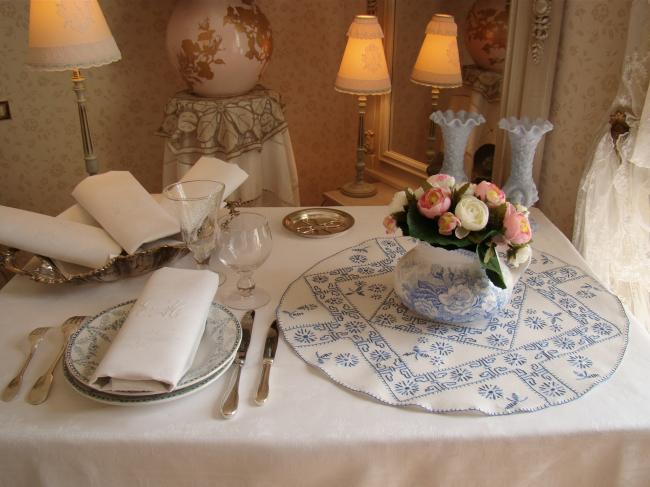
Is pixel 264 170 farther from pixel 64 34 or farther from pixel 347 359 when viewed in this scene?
pixel 347 359

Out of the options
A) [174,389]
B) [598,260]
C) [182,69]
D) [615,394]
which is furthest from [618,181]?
[182,69]

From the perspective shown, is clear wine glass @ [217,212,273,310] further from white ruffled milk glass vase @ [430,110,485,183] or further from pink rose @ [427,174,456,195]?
white ruffled milk glass vase @ [430,110,485,183]

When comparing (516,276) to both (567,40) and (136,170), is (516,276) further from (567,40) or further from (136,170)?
(136,170)

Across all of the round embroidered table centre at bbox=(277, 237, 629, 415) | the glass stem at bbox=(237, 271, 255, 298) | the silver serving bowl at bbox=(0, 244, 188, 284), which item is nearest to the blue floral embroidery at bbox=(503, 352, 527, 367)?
the round embroidered table centre at bbox=(277, 237, 629, 415)

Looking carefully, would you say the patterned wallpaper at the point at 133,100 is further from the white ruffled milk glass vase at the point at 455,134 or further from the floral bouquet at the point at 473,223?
the floral bouquet at the point at 473,223

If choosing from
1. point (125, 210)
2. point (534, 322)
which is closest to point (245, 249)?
point (125, 210)

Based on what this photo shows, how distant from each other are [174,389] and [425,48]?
59.7 inches

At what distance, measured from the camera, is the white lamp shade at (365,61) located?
1.92 m

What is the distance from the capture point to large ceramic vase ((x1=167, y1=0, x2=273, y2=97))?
188cm

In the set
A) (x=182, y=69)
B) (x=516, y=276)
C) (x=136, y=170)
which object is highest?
(x=182, y=69)

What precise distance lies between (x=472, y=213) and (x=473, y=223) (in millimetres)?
15

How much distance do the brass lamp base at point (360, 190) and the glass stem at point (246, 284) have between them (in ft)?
4.14

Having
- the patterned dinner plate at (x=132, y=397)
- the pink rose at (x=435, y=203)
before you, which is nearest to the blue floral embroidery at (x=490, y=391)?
the pink rose at (x=435, y=203)

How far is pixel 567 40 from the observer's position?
1415mm
